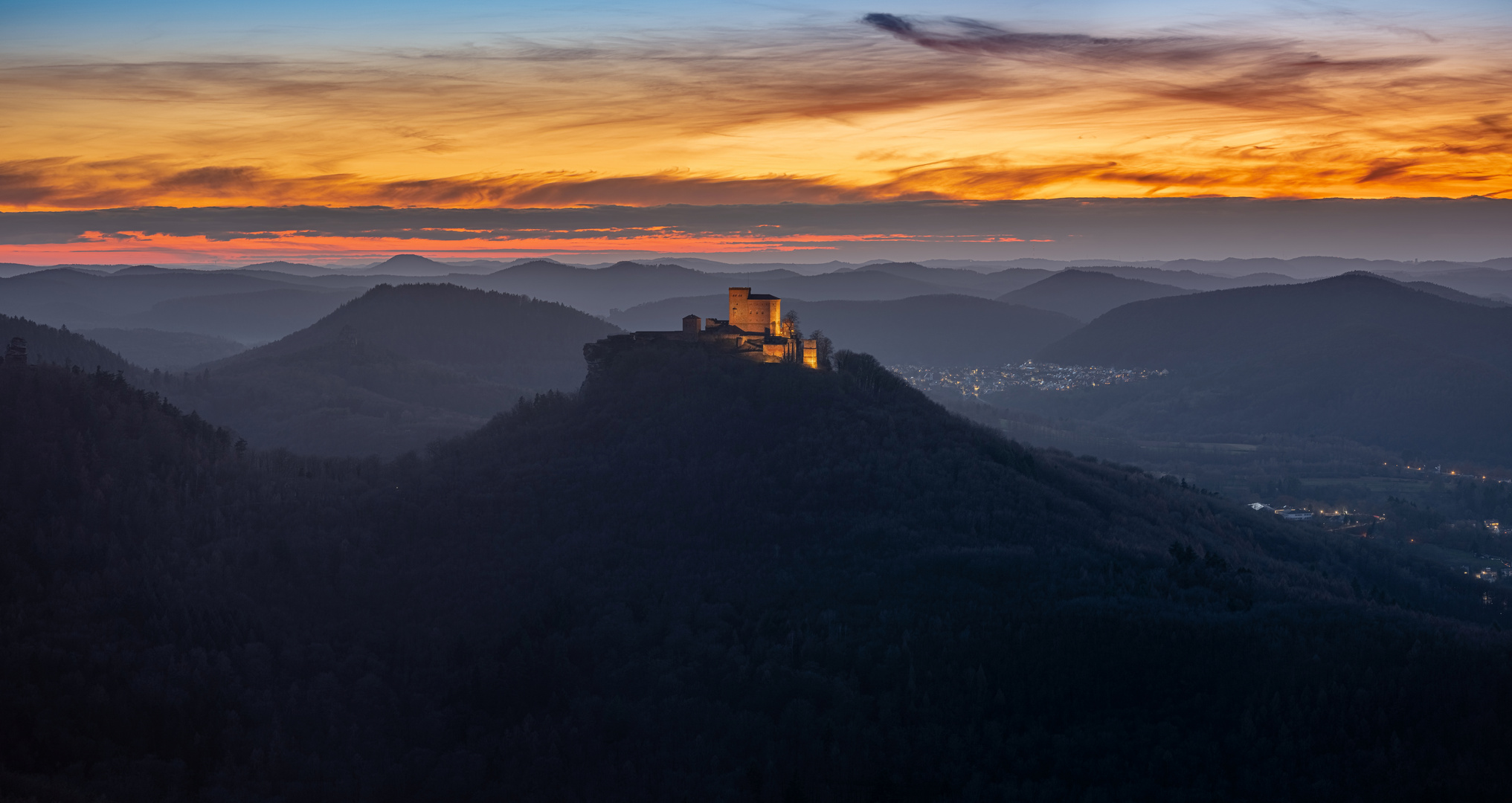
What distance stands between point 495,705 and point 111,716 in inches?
1254

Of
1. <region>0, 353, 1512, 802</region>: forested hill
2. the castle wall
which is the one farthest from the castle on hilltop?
<region>0, 353, 1512, 802</region>: forested hill

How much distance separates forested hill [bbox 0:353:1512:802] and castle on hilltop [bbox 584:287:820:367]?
3349 mm

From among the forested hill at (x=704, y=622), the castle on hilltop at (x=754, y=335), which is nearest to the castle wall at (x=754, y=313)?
the castle on hilltop at (x=754, y=335)

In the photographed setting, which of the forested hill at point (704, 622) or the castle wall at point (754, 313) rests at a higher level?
the castle wall at point (754, 313)

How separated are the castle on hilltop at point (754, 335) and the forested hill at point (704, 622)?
3349 millimetres

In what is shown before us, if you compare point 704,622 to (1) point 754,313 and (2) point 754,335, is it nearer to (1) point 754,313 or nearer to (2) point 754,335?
(2) point 754,335

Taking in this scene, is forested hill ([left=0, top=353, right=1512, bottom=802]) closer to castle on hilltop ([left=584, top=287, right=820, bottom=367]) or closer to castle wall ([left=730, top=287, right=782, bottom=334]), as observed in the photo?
castle on hilltop ([left=584, top=287, right=820, bottom=367])

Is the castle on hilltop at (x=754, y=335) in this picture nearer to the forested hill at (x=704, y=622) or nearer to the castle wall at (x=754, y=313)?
the castle wall at (x=754, y=313)

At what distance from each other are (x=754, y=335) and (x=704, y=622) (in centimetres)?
4034

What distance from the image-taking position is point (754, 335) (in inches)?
4690

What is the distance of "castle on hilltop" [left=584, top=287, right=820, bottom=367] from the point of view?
118562 millimetres

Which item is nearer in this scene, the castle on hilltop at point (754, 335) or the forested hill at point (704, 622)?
the forested hill at point (704, 622)

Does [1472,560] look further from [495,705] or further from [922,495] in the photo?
[495,705]

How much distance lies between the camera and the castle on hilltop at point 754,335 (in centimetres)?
11856
